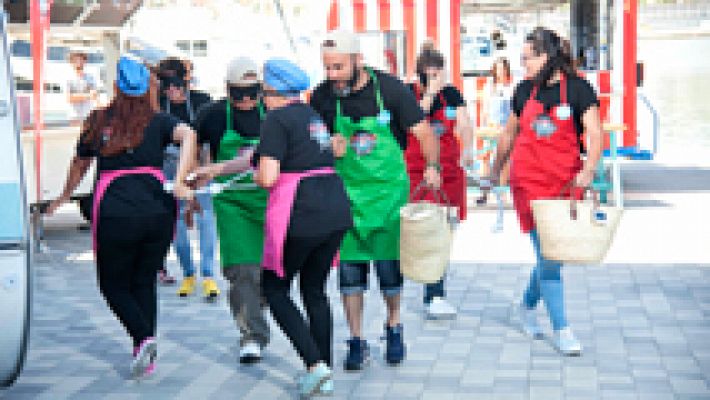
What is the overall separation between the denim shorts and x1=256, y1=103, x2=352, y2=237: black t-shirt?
645 mm

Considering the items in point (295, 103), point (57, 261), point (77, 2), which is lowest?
point (57, 261)

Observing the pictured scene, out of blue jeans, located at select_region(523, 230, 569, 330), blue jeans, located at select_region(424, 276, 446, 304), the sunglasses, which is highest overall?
the sunglasses

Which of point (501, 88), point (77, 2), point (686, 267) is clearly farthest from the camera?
point (501, 88)

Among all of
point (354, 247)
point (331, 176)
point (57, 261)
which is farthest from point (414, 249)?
point (57, 261)

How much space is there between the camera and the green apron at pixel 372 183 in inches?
229

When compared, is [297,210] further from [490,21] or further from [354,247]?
[490,21]

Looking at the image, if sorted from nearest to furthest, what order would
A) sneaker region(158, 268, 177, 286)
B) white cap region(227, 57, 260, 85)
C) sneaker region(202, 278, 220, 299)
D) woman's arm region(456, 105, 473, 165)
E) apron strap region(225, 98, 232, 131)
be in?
white cap region(227, 57, 260, 85) → apron strap region(225, 98, 232, 131) → woman's arm region(456, 105, 473, 165) → sneaker region(202, 278, 220, 299) → sneaker region(158, 268, 177, 286)

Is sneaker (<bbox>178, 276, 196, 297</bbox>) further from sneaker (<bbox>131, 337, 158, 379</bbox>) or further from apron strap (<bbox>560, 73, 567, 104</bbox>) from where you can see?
apron strap (<bbox>560, 73, 567, 104</bbox>)

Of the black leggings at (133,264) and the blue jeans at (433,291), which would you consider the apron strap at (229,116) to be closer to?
the black leggings at (133,264)

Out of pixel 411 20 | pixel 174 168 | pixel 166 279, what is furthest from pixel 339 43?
pixel 411 20

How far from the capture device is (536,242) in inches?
246

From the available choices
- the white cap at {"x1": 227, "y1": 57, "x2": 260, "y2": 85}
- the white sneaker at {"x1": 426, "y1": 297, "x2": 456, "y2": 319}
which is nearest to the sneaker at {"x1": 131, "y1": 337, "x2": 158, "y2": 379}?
the white cap at {"x1": 227, "y1": 57, "x2": 260, "y2": 85}

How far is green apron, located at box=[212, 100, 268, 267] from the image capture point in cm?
612

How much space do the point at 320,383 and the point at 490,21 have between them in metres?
32.2
